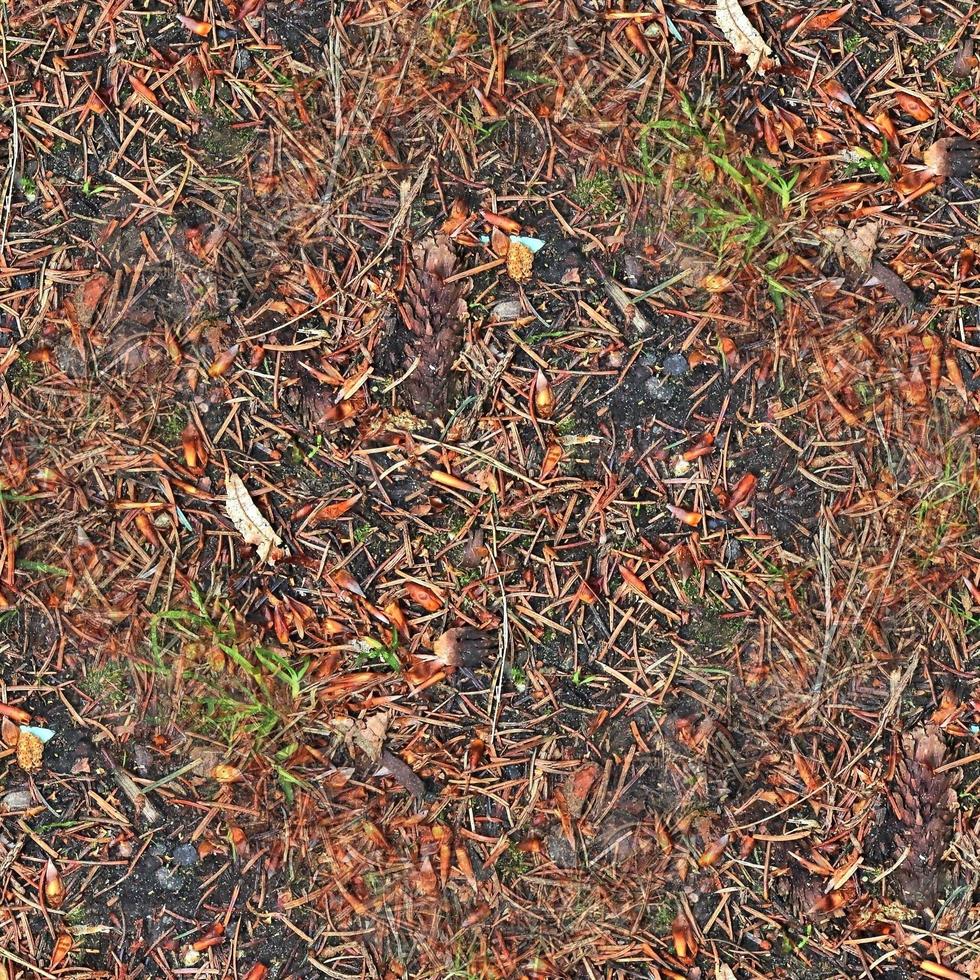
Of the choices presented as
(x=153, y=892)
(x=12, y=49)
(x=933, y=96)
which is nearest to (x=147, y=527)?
(x=153, y=892)

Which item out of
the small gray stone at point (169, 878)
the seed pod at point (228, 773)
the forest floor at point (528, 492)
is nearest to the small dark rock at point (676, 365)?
the forest floor at point (528, 492)

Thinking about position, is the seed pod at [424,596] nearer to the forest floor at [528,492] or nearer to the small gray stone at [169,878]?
the forest floor at [528,492]

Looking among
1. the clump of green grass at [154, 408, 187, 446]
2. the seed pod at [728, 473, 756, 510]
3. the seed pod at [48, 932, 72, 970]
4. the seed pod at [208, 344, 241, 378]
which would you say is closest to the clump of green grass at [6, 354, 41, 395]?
the clump of green grass at [154, 408, 187, 446]

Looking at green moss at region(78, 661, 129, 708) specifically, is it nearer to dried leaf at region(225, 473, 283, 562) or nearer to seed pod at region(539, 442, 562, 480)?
dried leaf at region(225, 473, 283, 562)

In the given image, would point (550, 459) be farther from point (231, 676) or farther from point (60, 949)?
point (60, 949)

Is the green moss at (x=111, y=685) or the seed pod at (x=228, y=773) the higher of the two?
the green moss at (x=111, y=685)

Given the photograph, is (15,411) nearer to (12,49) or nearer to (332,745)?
(12,49)
